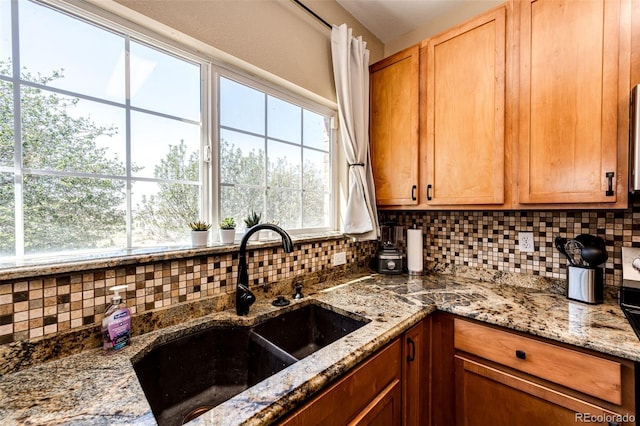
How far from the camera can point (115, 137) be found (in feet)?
3.32

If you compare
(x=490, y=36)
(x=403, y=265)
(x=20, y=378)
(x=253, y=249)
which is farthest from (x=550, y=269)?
(x=20, y=378)

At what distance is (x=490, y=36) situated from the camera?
136 cm

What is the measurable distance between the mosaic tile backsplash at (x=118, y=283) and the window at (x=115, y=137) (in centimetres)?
18

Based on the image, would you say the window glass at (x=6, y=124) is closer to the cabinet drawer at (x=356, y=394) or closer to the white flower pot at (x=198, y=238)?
the white flower pot at (x=198, y=238)

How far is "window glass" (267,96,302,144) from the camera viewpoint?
1.52 m

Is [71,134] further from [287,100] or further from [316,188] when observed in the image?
[316,188]

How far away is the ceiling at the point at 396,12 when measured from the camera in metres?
1.70

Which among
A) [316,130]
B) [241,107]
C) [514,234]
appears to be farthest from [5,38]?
[514,234]

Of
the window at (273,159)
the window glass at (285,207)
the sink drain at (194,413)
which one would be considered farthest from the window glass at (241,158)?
the sink drain at (194,413)

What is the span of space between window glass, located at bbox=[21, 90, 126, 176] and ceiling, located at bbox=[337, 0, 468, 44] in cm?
151

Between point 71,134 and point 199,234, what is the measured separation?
536mm

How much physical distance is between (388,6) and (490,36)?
2.30 ft

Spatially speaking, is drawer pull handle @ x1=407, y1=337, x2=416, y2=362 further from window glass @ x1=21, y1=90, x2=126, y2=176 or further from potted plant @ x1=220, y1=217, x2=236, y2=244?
window glass @ x1=21, y1=90, x2=126, y2=176

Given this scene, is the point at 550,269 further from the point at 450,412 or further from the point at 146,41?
the point at 146,41
